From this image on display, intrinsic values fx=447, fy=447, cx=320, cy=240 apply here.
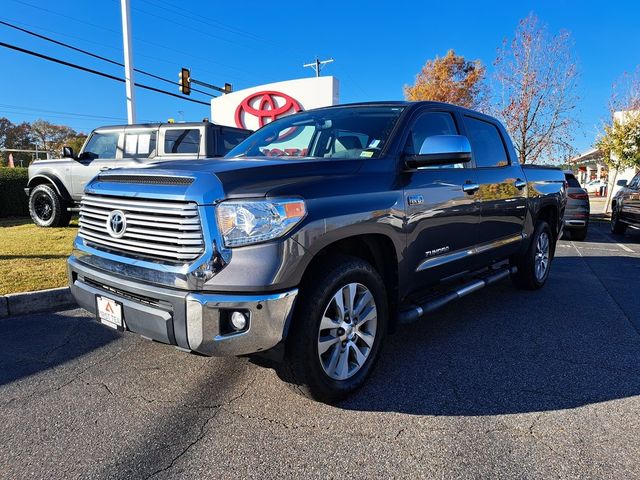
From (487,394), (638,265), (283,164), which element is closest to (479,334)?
(487,394)

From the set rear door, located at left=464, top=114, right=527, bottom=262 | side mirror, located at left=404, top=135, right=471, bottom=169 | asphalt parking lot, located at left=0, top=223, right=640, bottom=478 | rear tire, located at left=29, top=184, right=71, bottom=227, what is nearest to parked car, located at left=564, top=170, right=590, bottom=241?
rear door, located at left=464, top=114, right=527, bottom=262

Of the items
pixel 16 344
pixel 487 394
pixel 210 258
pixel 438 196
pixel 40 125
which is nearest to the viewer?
pixel 210 258

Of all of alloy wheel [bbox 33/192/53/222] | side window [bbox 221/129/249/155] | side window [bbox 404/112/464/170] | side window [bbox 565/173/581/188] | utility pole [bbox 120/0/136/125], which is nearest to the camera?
side window [bbox 404/112/464/170]

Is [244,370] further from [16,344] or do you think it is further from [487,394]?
[16,344]

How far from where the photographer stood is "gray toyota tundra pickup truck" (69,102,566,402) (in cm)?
227

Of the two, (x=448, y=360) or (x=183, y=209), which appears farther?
(x=448, y=360)

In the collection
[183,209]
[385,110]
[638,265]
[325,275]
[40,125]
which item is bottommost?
[638,265]

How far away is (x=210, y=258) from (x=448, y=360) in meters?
2.09

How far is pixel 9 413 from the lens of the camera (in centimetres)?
261

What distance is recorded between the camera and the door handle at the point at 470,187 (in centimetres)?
375

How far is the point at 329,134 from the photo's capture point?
3.60 metres

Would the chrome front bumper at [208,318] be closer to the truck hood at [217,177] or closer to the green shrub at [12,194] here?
the truck hood at [217,177]

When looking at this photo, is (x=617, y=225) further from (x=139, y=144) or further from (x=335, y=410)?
(x=335, y=410)

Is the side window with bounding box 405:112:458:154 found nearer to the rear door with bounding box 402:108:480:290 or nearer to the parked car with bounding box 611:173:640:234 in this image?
the rear door with bounding box 402:108:480:290
